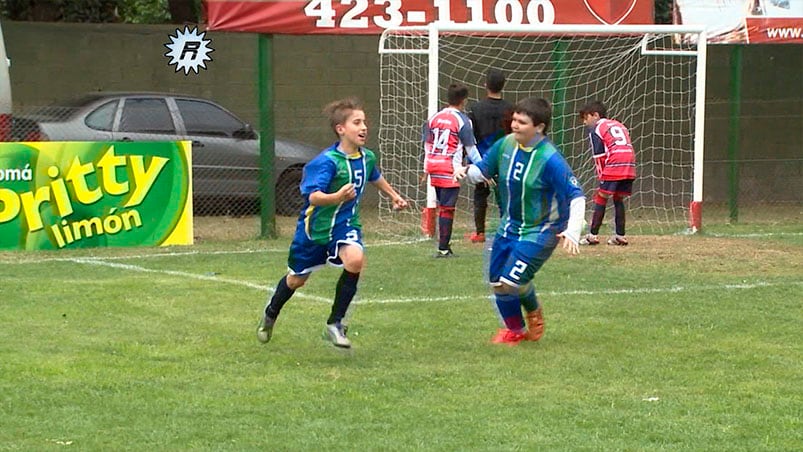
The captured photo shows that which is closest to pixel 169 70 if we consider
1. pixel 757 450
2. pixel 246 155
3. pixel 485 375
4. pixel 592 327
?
pixel 246 155

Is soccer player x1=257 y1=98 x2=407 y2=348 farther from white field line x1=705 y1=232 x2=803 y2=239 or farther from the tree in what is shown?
the tree

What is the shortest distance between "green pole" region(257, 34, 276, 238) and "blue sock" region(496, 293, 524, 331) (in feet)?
22.2

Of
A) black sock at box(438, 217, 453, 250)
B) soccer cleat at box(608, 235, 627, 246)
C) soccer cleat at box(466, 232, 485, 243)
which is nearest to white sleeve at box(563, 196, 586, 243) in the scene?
black sock at box(438, 217, 453, 250)

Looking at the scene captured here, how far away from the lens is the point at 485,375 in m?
7.29

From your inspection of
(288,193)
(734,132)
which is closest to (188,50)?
(288,193)

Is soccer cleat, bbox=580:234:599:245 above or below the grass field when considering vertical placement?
below

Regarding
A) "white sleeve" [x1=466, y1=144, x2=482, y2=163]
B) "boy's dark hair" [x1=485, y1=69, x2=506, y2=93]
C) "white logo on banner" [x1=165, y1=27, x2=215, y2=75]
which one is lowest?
"white sleeve" [x1=466, y1=144, x2=482, y2=163]

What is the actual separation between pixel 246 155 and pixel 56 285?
580cm

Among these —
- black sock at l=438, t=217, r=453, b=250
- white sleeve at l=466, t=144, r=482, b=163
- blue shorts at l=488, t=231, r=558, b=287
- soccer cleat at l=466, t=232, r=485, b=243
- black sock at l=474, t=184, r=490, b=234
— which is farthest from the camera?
soccer cleat at l=466, t=232, r=485, b=243

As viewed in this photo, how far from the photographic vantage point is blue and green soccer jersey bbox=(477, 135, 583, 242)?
812 cm

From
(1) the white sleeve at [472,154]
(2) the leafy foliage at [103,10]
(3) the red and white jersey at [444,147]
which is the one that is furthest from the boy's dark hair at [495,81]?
(2) the leafy foliage at [103,10]

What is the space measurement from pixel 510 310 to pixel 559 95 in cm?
931

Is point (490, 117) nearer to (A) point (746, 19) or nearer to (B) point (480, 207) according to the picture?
(B) point (480, 207)

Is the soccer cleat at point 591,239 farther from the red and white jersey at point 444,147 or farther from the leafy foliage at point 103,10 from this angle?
the leafy foliage at point 103,10
